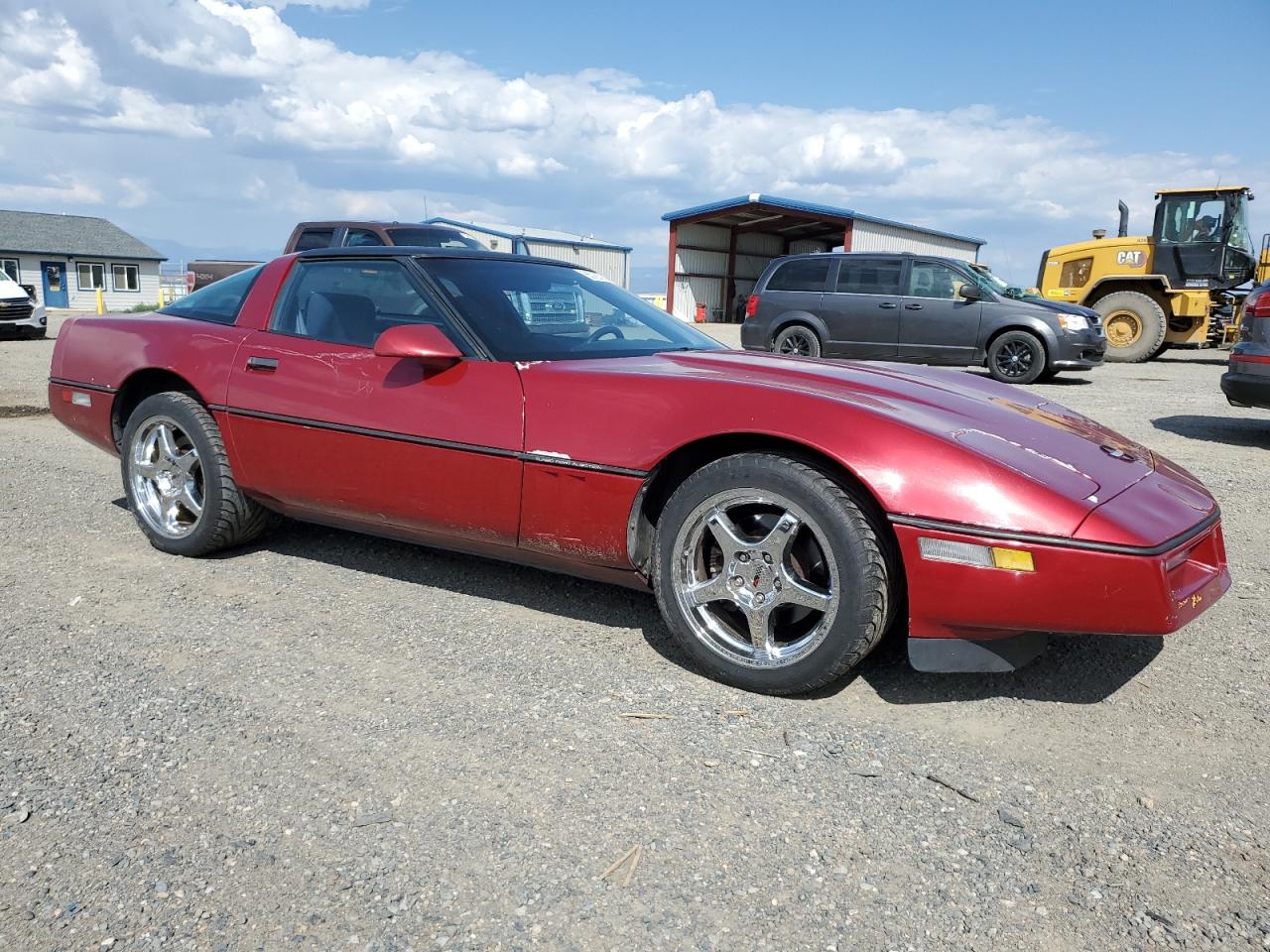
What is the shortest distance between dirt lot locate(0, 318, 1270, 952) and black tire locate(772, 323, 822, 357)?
1013cm

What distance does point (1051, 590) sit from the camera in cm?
251

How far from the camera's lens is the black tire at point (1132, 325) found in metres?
15.8

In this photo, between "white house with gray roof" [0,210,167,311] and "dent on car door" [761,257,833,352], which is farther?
"white house with gray roof" [0,210,167,311]

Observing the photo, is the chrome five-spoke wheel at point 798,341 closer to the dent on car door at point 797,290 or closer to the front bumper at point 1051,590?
the dent on car door at point 797,290

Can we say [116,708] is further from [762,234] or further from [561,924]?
[762,234]

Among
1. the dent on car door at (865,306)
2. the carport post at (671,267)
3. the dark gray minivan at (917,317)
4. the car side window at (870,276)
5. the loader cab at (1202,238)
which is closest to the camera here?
the dark gray minivan at (917,317)

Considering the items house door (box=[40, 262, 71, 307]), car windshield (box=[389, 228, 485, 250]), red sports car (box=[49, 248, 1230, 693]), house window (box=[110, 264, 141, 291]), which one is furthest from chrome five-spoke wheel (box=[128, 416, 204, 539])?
house window (box=[110, 264, 141, 291])

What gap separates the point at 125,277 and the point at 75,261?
217 centimetres

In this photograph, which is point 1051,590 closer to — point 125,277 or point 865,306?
point 865,306

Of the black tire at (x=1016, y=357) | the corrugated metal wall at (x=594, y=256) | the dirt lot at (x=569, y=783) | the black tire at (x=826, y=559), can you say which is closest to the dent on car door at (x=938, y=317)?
the black tire at (x=1016, y=357)

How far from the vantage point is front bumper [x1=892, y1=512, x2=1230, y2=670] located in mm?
2486

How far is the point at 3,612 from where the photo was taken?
3.46 metres

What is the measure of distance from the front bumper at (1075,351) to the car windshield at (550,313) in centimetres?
951

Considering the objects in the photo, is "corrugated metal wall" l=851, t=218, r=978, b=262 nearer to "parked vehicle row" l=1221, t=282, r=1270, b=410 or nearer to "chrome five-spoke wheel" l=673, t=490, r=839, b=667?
Answer: "parked vehicle row" l=1221, t=282, r=1270, b=410
